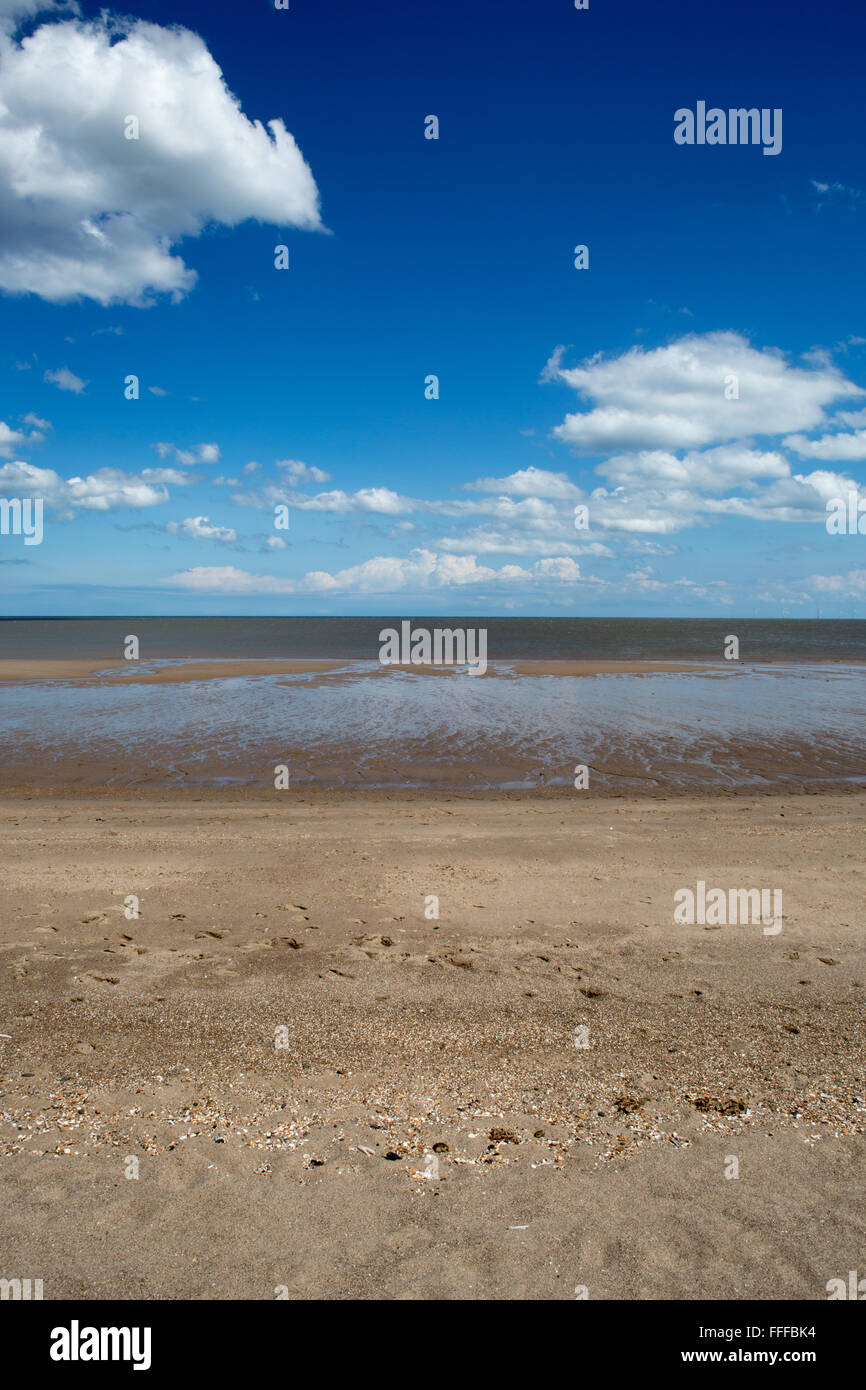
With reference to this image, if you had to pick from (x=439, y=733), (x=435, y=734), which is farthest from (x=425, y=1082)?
(x=439, y=733)

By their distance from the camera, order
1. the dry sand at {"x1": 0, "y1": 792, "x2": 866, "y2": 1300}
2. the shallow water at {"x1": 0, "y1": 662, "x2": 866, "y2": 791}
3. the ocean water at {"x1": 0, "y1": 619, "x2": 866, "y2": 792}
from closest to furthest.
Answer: the dry sand at {"x1": 0, "y1": 792, "x2": 866, "y2": 1300} < the ocean water at {"x1": 0, "y1": 619, "x2": 866, "y2": 792} < the shallow water at {"x1": 0, "y1": 662, "x2": 866, "y2": 791}

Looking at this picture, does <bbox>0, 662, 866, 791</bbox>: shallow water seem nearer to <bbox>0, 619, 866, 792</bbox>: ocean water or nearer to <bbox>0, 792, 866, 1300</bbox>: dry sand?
<bbox>0, 619, 866, 792</bbox>: ocean water

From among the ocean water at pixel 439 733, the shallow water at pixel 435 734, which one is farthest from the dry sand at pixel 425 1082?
the shallow water at pixel 435 734

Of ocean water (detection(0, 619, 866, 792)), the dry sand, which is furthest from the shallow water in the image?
the dry sand

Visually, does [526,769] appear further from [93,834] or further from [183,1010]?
[183,1010]

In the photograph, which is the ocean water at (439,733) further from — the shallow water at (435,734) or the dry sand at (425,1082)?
the dry sand at (425,1082)

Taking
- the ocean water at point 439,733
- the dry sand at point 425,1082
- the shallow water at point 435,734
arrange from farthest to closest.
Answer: the shallow water at point 435,734
the ocean water at point 439,733
the dry sand at point 425,1082

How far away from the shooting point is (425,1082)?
557cm

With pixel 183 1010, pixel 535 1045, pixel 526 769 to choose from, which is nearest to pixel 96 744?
pixel 526 769

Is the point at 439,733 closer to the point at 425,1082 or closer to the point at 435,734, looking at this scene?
the point at 435,734

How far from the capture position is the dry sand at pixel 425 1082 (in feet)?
13.3

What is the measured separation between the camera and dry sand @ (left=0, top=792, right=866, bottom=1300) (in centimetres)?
405

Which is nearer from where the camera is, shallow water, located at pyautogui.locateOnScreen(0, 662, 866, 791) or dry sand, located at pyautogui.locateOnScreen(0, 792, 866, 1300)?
dry sand, located at pyautogui.locateOnScreen(0, 792, 866, 1300)

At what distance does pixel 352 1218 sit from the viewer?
4.26 m
